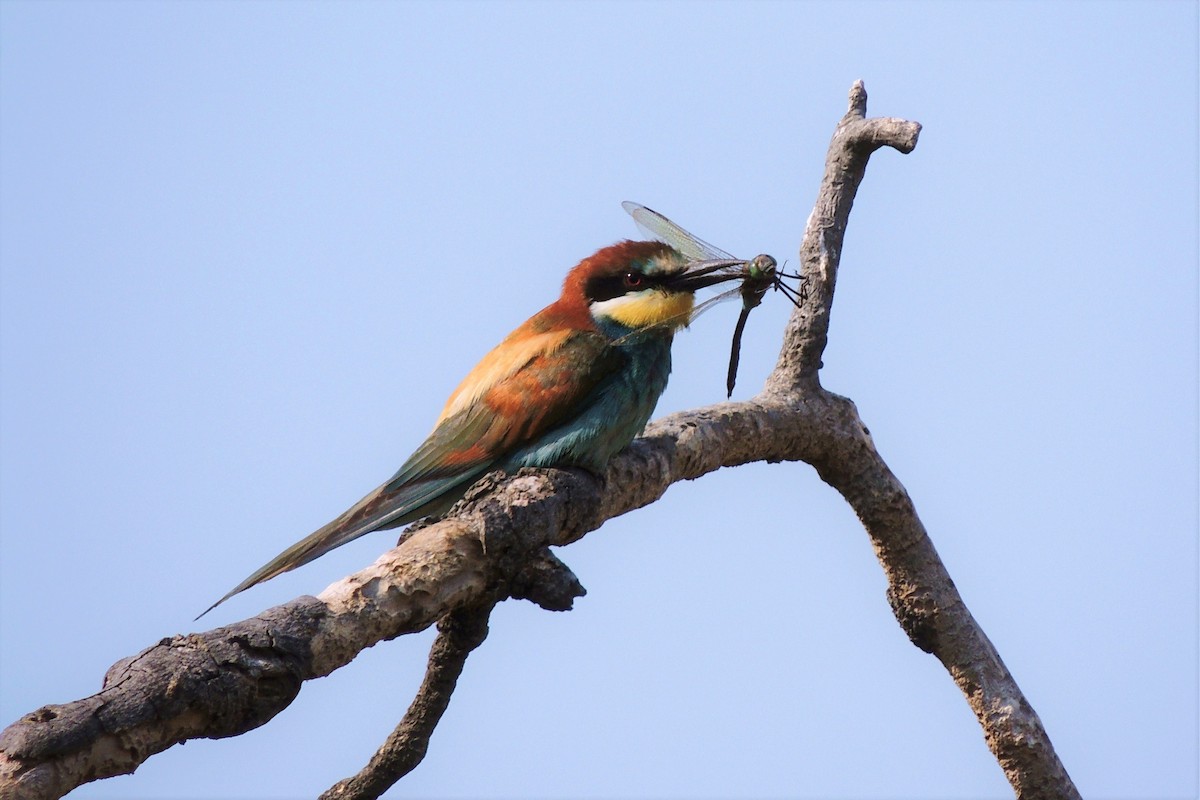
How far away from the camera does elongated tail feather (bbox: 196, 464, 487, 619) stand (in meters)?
3.31

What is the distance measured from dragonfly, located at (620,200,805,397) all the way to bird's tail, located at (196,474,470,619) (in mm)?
922

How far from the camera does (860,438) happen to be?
4.10m

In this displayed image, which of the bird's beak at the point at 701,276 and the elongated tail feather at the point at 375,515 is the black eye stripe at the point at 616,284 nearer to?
the bird's beak at the point at 701,276

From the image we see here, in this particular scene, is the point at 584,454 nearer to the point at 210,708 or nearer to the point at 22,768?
the point at 210,708

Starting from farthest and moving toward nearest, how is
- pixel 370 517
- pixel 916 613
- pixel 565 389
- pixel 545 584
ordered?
pixel 916 613
pixel 565 389
pixel 370 517
pixel 545 584

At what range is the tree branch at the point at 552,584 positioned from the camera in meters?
2.21

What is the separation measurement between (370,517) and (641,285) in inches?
42.7

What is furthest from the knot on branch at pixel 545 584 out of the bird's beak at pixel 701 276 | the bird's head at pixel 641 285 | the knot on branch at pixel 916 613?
the knot on branch at pixel 916 613

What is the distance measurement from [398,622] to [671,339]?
5.26 ft

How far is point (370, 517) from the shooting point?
357 centimetres

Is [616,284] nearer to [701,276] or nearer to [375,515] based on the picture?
[701,276]

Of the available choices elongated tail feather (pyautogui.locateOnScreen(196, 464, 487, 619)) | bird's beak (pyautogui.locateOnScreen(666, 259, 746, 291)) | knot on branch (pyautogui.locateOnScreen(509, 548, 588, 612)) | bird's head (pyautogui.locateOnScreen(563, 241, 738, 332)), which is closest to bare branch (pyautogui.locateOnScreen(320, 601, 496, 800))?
knot on branch (pyautogui.locateOnScreen(509, 548, 588, 612))

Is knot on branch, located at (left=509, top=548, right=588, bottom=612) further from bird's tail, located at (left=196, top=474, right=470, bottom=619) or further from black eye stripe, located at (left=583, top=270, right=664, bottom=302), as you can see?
black eye stripe, located at (left=583, top=270, right=664, bottom=302)

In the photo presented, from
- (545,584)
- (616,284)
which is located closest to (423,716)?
(545,584)
